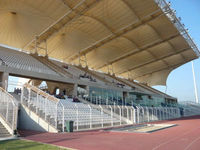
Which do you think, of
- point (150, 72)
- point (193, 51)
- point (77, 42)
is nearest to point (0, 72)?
point (77, 42)

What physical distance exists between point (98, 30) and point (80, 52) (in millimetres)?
9688

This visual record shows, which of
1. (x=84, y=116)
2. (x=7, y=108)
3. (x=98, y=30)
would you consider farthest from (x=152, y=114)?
(x=7, y=108)

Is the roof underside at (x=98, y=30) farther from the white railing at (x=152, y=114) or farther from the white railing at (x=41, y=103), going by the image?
the white railing at (x=41, y=103)

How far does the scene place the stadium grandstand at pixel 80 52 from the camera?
1363 cm

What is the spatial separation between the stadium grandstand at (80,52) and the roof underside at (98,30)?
0.40ft

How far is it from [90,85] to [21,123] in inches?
658

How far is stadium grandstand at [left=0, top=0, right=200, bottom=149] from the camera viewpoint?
13.6 meters

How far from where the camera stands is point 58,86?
33.2 meters

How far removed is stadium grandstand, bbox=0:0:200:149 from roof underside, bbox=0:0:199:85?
12 centimetres

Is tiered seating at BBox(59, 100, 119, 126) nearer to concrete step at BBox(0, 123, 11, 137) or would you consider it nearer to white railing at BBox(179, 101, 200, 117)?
concrete step at BBox(0, 123, 11, 137)

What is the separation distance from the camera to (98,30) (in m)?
29.8

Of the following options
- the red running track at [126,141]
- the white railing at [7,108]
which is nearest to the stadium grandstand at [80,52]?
the white railing at [7,108]

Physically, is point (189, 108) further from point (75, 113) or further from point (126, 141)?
point (126, 141)

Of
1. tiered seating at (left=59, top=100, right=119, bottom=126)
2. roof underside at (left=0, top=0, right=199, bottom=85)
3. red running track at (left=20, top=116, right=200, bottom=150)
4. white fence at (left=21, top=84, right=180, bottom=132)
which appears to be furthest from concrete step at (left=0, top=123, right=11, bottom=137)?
roof underside at (left=0, top=0, right=199, bottom=85)
